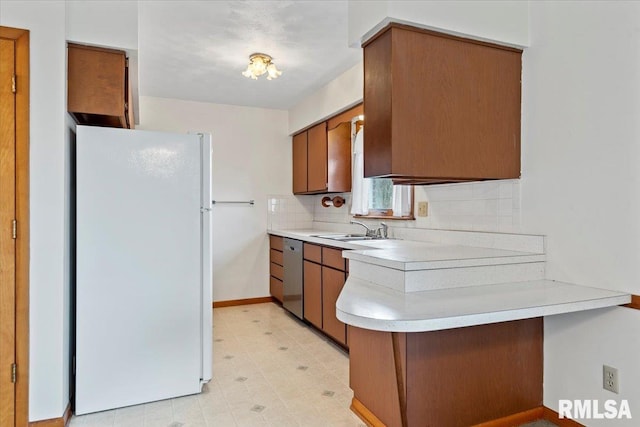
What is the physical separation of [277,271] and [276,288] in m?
0.22

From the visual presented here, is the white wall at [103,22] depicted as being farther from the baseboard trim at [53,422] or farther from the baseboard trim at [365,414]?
the baseboard trim at [365,414]

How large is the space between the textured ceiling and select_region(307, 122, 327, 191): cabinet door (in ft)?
1.46

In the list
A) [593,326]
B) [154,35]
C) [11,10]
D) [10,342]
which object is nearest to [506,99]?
[593,326]

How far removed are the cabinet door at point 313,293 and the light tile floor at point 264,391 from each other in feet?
0.53

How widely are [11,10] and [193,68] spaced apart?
1625 mm

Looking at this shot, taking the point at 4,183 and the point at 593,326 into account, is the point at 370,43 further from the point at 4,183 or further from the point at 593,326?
the point at 4,183

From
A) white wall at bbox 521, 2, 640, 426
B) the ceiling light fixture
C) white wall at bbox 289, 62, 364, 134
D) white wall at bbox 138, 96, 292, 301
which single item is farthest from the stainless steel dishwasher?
white wall at bbox 521, 2, 640, 426

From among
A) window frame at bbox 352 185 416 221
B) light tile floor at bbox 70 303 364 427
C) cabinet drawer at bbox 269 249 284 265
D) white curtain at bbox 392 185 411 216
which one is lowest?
light tile floor at bbox 70 303 364 427

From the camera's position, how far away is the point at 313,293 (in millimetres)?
3688

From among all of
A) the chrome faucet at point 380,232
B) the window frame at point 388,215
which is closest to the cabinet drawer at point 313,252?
the chrome faucet at point 380,232

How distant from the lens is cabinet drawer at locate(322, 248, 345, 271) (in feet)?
10.2

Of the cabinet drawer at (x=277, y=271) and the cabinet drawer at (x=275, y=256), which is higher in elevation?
the cabinet drawer at (x=275, y=256)

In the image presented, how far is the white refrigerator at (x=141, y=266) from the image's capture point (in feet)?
7.53

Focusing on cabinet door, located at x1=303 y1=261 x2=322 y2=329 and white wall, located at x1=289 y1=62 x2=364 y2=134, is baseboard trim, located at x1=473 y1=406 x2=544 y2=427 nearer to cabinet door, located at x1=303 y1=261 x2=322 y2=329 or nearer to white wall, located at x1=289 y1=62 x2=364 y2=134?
cabinet door, located at x1=303 y1=261 x2=322 y2=329
